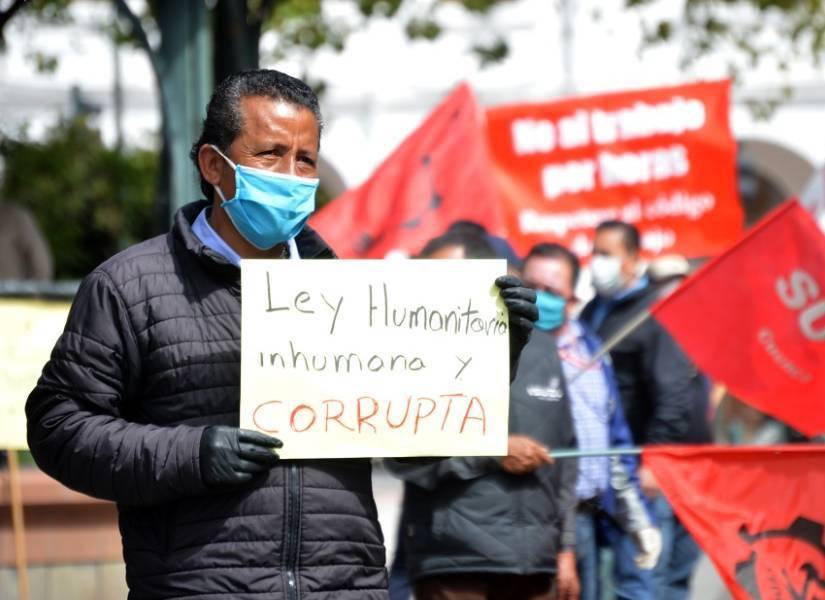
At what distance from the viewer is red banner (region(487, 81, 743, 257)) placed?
9.09 metres

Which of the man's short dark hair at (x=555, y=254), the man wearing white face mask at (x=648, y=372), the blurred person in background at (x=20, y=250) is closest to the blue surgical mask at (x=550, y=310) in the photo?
the man's short dark hair at (x=555, y=254)

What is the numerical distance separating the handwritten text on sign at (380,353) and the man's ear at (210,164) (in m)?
0.25

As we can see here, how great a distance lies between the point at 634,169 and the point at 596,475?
10.6 feet

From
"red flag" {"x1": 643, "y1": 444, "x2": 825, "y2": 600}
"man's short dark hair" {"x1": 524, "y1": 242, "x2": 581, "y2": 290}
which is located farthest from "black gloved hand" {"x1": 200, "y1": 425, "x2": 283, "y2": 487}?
"man's short dark hair" {"x1": 524, "y1": 242, "x2": 581, "y2": 290}

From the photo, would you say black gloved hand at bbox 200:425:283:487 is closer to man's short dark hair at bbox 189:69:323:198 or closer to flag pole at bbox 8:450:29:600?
man's short dark hair at bbox 189:69:323:198

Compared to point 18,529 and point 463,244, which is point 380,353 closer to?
point 463,244

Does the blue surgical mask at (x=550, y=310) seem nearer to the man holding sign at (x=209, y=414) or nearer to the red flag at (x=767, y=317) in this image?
the red flag at (x=767, y=317)

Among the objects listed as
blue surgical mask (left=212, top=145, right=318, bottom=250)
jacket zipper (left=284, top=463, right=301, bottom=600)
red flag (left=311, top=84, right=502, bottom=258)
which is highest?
red flag (left=311, top=84, right=502, bottom=258)

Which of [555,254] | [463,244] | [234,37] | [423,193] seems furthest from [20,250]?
[463,244]

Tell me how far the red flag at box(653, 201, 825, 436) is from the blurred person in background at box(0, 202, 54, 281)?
18.9 feet

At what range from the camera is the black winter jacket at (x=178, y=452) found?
3.21 meters

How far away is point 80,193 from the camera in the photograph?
17422mm

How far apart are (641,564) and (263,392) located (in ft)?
11.1

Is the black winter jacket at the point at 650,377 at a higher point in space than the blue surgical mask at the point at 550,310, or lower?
lower
